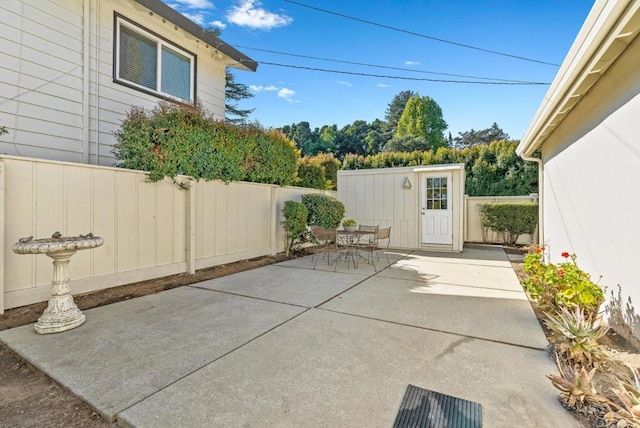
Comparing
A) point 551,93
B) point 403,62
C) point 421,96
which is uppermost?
point 421,96

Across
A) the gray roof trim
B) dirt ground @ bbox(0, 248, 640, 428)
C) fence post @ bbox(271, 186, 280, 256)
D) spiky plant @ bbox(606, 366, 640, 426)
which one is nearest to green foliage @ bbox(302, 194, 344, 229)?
fence post @ bbox(271, 186, 280, 256)

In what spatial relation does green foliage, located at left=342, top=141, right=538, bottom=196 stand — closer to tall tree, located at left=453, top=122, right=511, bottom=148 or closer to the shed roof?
the shed roof

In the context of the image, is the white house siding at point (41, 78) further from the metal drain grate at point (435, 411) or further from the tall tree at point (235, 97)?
the tall tree at point (235, 97)

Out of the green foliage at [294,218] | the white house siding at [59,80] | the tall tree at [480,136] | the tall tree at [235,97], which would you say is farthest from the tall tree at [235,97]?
the tall tree at [480,136]

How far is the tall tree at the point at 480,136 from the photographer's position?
100ft

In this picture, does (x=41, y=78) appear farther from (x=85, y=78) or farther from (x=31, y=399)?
(x=31, y=399)

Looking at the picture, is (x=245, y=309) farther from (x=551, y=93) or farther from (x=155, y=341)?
(x=551, y=93)

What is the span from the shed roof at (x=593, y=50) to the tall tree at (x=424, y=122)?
2423 cm

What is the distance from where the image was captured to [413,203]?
8.46 meters

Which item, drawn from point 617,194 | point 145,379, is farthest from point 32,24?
point 617,194

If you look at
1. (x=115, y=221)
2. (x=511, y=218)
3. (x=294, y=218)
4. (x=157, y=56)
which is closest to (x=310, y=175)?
(x=294, y=218)

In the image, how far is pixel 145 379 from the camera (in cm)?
203

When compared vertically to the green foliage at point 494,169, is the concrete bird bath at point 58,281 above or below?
below

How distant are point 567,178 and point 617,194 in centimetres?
179
